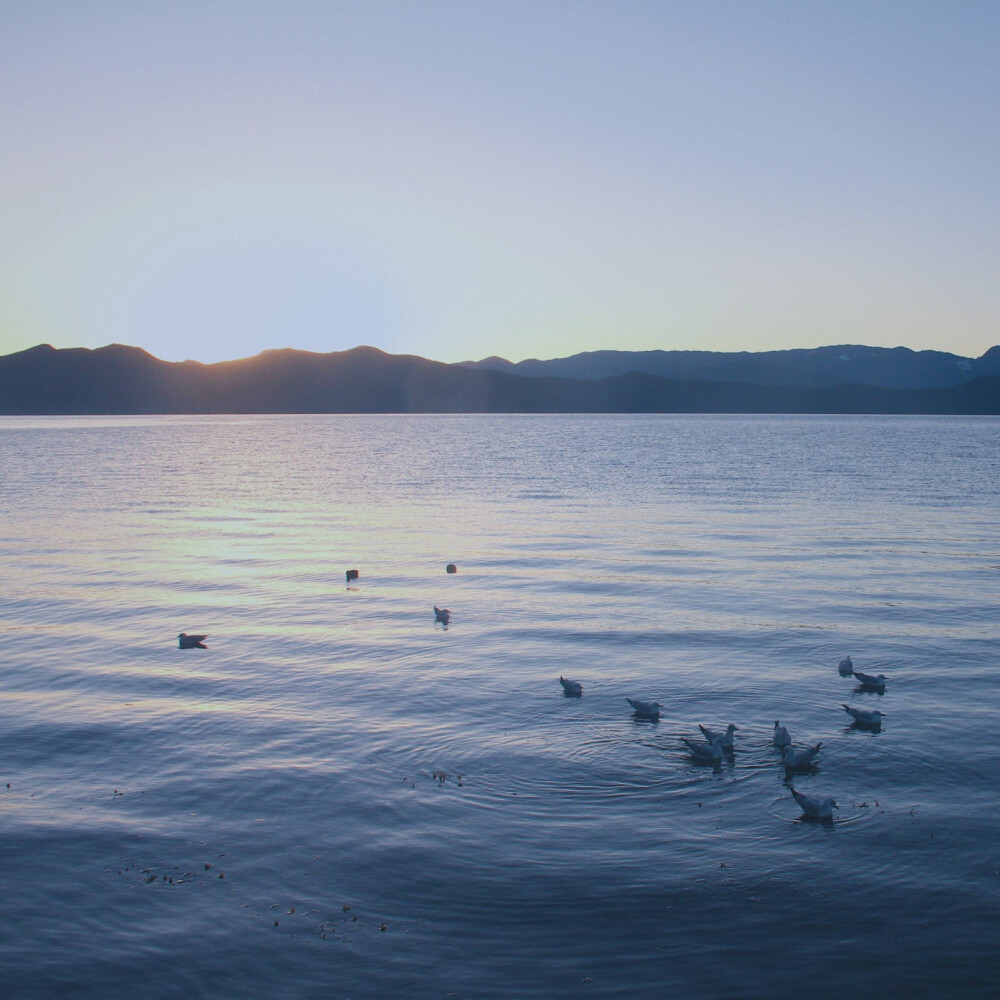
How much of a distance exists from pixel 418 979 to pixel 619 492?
2034 inches

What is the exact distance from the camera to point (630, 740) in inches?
592

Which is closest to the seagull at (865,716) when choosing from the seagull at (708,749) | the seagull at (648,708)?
the seagull at (708,749)

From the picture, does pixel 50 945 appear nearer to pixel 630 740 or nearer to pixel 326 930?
pixel 326 930

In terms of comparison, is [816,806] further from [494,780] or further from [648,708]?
[494,780]

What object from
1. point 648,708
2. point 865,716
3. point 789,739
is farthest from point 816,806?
point 648,708

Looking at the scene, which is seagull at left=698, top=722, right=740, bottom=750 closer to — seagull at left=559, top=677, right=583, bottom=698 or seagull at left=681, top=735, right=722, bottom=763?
seagull at left=681, top=735, right=722, bottom=763

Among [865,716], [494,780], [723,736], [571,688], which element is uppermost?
[723,736]

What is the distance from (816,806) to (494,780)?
182 inches

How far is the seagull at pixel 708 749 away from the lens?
543 inches

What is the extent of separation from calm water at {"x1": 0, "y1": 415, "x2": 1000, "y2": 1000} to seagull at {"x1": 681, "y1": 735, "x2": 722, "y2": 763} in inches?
8.2

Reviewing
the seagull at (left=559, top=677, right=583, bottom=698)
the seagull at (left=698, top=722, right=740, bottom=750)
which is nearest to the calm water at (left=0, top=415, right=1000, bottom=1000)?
the seagull at (left=559, top=677, right=583, bottom=698)

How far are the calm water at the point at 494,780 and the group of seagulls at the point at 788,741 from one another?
0.78ft

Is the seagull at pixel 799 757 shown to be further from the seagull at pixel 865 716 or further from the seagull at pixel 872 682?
the seagull at pixel 872 682

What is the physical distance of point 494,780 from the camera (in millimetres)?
13461
